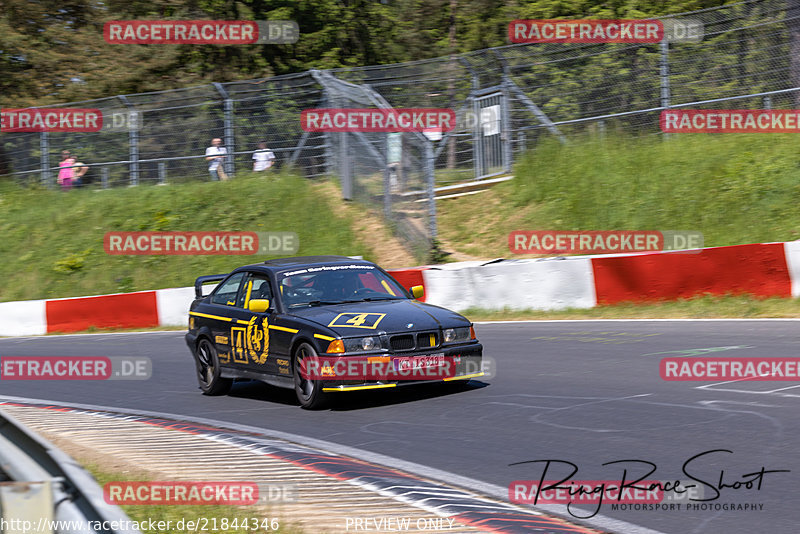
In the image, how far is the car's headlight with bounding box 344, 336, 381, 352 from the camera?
8789 millimetres

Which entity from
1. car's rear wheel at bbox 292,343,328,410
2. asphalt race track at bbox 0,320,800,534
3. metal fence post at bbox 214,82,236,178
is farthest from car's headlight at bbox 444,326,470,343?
metal fence post at bbox 214,82,236,178

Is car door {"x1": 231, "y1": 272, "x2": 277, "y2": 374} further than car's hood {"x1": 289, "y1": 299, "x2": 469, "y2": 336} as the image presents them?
Yes

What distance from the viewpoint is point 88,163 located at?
2639 cm

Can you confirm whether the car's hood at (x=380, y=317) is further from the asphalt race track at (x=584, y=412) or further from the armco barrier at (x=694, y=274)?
the armco barrier at (x=694, y=274)

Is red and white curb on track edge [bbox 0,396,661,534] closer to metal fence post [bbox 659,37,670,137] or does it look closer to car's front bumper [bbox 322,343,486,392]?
car's front bumper [bbox 322,343,486,392]

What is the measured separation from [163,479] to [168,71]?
32.0 metres

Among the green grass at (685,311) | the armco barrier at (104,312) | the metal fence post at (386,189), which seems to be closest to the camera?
the green grass at (685,311)

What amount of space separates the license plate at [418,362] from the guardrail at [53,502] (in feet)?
17.6

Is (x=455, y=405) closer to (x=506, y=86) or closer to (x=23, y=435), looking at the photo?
(x=23, y=435)

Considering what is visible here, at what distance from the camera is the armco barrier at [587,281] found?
14.0m

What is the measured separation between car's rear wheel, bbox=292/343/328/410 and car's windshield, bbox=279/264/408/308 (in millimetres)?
686

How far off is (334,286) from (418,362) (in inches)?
59.5

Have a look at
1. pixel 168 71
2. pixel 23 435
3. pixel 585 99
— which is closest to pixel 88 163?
pixel 168 71

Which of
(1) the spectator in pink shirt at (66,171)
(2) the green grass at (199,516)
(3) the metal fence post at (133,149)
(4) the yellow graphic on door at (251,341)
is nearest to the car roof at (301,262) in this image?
(4) the yellow graphic on door at (251,341)
